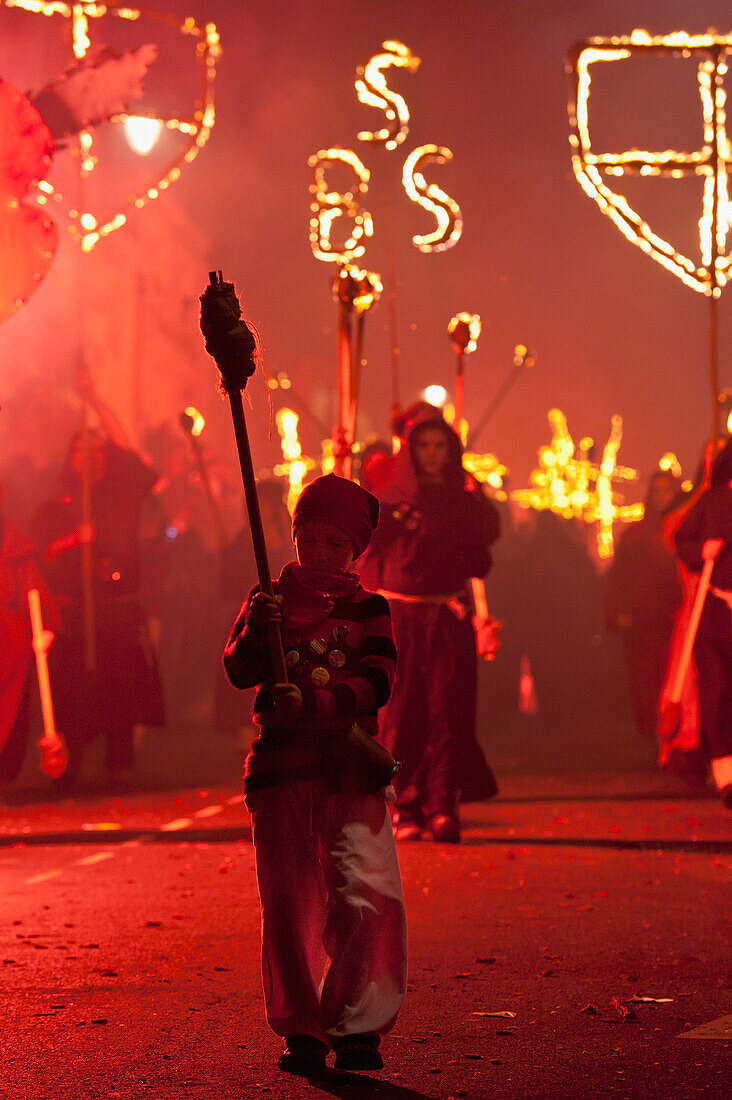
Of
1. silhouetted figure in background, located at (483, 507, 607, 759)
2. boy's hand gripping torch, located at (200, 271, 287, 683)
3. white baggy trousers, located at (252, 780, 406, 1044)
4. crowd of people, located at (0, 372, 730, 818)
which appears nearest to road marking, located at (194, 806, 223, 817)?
crowd of people, located at (0, 372, 730, 818)

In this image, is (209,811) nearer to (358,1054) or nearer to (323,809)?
(323,809)

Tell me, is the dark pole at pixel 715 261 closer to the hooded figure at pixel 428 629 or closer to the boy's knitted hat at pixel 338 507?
the hooded figure at pixel 428 629

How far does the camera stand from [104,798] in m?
12.1

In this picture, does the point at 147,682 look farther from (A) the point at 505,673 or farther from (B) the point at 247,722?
(A) the point at 505,673

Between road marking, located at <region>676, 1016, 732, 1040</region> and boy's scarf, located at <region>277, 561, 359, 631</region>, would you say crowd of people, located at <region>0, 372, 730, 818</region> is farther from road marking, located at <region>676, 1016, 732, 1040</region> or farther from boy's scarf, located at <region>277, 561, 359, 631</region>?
boy's scarf, located at <region>277, 561, 359, 631</region>

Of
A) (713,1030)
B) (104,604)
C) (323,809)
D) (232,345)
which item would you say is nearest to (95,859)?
(323,809)

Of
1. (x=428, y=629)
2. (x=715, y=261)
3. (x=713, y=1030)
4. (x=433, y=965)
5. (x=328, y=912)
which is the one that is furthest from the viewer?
(x=715, y=261)

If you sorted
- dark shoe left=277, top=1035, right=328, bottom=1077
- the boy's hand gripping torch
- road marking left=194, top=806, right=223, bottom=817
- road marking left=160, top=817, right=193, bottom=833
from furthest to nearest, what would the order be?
road marking left=194, top=806, right=223, bottom=817 → road marking left=160, top=817, right=193, bottom=833 → the boy's hand gripping torch → dark shoe left=277, top=1035, right=328, bottom=1077

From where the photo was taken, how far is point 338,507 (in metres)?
4.95

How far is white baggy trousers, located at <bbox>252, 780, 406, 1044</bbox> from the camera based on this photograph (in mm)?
4617

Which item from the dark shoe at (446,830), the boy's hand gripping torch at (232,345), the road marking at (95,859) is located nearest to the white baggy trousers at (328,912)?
the boy's hand gripping torch at (232,345)

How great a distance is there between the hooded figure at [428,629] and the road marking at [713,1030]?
4483 mm

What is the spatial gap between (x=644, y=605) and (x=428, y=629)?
7.25 meters

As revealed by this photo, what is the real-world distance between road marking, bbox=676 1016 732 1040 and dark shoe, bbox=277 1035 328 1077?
3.19ft
